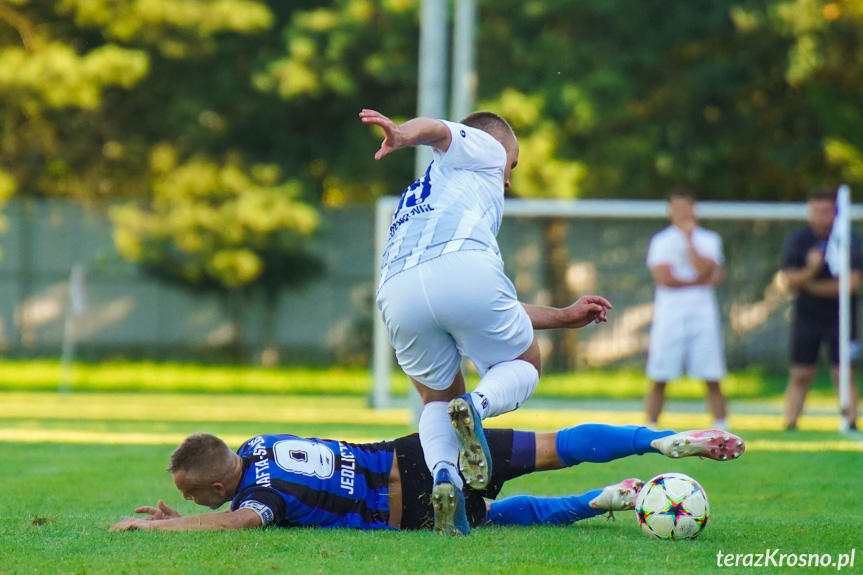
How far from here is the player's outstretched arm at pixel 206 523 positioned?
4723 mm

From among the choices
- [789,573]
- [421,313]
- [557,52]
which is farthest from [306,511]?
[557,52]

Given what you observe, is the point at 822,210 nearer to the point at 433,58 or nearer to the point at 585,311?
the point at 433,58

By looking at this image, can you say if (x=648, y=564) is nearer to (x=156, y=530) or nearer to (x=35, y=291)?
(x=156, y=530)

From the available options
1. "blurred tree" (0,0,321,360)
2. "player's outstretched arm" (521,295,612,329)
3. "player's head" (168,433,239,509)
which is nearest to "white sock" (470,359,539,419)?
"player's outstretched arm" (521,295,612,329)

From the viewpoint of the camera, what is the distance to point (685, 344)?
37.0ft

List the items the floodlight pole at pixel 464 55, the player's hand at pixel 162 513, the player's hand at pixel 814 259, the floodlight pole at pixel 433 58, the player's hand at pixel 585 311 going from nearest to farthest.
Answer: the player's hand at pixel 162 513, the player's hand at pixel 585 311, the player's hand at pixel 814 259, the floodlight pole at pixel 433 58, the floodlight pole at pixel 464 55

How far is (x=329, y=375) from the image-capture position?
2175cm

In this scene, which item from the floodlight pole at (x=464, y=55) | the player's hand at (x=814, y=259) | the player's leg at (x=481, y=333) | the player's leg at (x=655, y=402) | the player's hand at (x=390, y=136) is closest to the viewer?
the player's hand at (x=390, y=136)

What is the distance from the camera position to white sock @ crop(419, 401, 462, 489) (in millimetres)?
4828

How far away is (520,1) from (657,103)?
345cm

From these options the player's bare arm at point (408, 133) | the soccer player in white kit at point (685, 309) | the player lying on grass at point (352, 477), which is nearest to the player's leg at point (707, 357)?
the soccer player in white kit at point (685, 309)

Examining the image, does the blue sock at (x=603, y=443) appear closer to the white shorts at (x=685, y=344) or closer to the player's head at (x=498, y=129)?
the player's head at (x=498, y=129)

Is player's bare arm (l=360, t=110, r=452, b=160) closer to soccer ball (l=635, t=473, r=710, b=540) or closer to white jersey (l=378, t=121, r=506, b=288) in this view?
white jersey (l=378, t=121, r=506, b=288)

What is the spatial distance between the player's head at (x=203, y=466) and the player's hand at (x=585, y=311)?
66.9 inches
